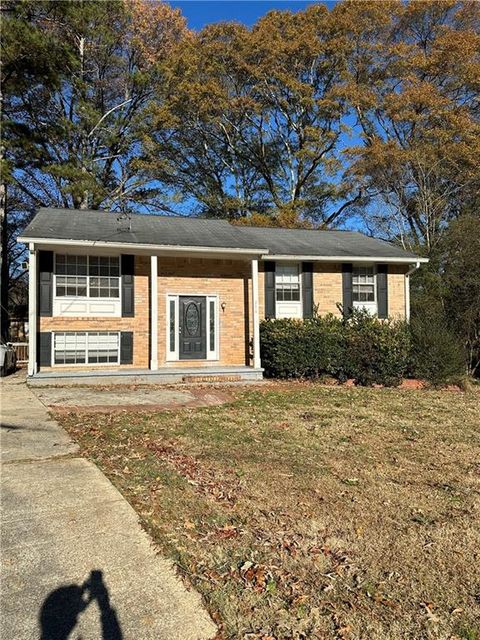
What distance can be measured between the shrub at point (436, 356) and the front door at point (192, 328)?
580cm

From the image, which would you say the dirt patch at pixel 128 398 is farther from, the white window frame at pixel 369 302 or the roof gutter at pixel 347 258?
the white window frame at pixel 369 302

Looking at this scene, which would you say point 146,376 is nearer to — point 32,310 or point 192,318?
point 192,318

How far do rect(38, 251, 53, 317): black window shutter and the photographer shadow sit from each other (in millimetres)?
10529

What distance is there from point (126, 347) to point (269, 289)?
4.38 meters

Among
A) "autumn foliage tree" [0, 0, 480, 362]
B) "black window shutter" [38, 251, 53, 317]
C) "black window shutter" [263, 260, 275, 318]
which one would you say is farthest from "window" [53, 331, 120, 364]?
"autumn foliage tree" [0, 0, 480, 362]

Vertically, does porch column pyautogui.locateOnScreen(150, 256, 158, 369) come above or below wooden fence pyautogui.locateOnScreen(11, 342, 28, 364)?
above

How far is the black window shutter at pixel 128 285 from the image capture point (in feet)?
43.4

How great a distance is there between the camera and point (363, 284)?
610 inches

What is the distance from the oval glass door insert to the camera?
1389cm

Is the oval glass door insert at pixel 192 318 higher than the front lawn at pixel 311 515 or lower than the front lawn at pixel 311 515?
higher

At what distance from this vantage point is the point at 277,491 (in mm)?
4406

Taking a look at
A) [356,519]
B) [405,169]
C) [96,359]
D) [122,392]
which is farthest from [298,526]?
[405,169]

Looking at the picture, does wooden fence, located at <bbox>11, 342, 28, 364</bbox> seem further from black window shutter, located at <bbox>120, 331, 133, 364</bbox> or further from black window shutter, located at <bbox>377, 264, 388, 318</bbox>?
black window shutter, located at <bbox>377, 264, 388, 318</bbox>

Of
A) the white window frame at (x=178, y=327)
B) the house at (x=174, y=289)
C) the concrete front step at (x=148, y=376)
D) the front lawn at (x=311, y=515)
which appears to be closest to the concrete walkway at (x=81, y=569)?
the front lawn at (x=311, y=515)
